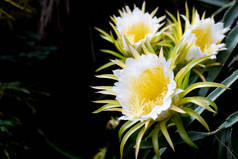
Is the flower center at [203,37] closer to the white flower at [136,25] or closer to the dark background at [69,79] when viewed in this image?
the white flower at [136,25]

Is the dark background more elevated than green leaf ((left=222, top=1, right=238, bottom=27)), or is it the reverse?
green leaf ((left=222, top=1, right=238, bottom=27))

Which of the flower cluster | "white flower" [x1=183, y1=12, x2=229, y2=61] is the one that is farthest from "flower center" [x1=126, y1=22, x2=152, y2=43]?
"white flower" [x1=183, y1=12, x2=229, y2=61]

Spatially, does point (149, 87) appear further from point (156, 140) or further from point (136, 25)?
point (136, 25)

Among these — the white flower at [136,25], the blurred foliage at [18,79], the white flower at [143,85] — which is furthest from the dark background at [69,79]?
the white flower at [143,85]

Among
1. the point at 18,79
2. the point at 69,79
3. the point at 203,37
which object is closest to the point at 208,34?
the point at 203,37

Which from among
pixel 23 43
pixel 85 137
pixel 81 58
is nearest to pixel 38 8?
pixel 23 43

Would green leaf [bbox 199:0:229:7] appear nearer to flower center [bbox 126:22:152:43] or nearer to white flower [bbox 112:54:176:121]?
flower center [bbox 126:22:152:43]

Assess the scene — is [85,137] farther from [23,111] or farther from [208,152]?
[208,152]
